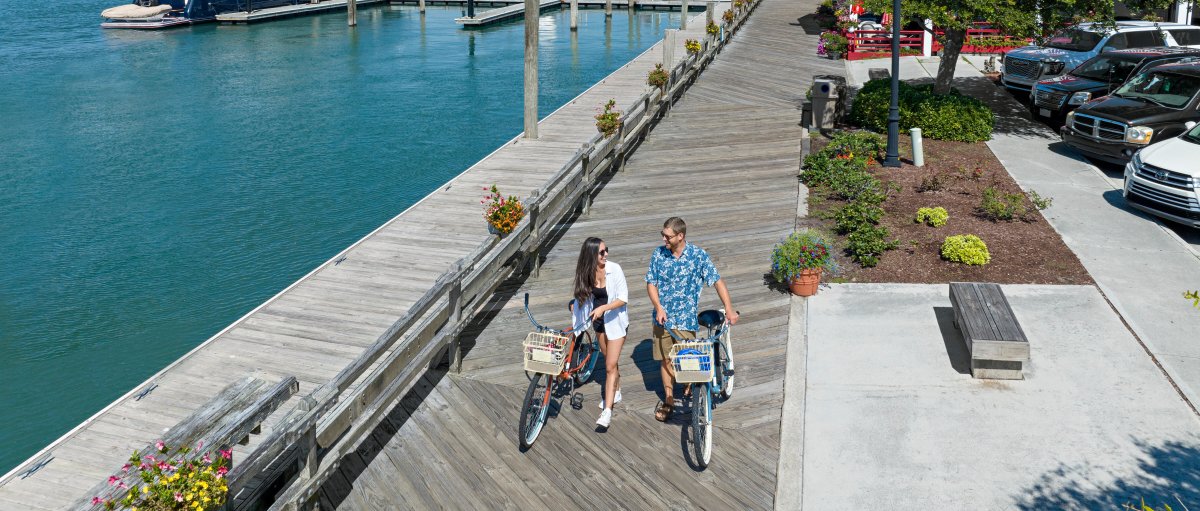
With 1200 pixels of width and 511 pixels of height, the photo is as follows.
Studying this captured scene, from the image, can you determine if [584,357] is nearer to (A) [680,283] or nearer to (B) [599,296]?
(B) [599,296]

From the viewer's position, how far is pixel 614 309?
851 cm

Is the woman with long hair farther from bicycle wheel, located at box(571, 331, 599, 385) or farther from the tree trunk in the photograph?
the tree trunk

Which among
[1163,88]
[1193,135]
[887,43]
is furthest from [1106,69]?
[887,43]

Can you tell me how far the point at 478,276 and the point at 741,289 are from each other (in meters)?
3.73

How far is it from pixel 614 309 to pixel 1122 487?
190 inches

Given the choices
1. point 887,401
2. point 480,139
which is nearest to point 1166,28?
point 480,139

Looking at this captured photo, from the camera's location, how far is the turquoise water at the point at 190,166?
15.9 metres

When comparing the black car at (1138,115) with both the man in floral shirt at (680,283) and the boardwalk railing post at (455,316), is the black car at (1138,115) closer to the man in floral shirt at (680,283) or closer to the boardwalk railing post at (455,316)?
the man in floral shirt at (680,283)

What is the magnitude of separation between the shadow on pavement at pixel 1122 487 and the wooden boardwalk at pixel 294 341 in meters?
7.04

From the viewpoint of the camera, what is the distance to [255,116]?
32.8 meters

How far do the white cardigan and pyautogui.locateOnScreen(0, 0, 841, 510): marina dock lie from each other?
1.22 metres

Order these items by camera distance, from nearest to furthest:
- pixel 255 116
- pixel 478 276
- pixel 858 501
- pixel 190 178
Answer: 1. pixel 858 501
2. pixel 478 276
3. pixel 190 178
4. pixel 255 116

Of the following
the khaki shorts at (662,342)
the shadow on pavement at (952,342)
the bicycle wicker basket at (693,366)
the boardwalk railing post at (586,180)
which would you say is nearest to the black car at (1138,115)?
the shadow on pavement at (952,342)

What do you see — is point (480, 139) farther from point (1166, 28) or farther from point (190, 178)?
point (1166, 28)
